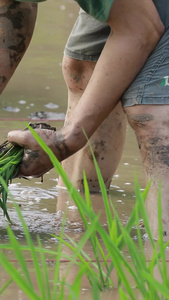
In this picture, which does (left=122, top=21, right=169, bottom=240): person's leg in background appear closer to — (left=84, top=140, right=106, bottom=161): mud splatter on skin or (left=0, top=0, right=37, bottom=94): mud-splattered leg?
(left=0, top=0, right=37, bottom=94): mud-splattered leg

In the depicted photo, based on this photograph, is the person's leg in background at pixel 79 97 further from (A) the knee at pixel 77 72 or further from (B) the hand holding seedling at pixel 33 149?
(B) the hand holding seedling at pixel 33 149

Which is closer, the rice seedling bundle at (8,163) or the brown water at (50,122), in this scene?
the rice seedling bundle at (8,163)

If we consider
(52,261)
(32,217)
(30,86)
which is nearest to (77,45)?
(32,217)

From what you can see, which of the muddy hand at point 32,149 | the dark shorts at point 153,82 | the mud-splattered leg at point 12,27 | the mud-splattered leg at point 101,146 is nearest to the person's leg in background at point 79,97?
the mud-splattered leg at point 101,146

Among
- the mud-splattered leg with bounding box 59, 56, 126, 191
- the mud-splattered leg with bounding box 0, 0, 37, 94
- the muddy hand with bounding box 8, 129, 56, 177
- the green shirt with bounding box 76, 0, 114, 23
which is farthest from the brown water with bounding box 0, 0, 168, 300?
the green shirt with bounding box 76, 0, 114, 23

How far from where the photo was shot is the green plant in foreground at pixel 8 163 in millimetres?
2428

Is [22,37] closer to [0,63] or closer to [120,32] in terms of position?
[0,63]

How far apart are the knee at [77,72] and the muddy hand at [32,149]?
1.75 ft

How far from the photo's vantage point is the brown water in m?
2.57

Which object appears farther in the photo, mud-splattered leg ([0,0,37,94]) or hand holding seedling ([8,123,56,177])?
mud-splattered leg ([0,0,37,94])

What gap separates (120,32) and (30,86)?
2.74 metres

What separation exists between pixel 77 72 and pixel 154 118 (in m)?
0.66

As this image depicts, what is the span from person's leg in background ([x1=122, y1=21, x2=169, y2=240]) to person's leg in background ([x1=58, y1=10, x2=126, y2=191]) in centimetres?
42

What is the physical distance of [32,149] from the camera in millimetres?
2494
